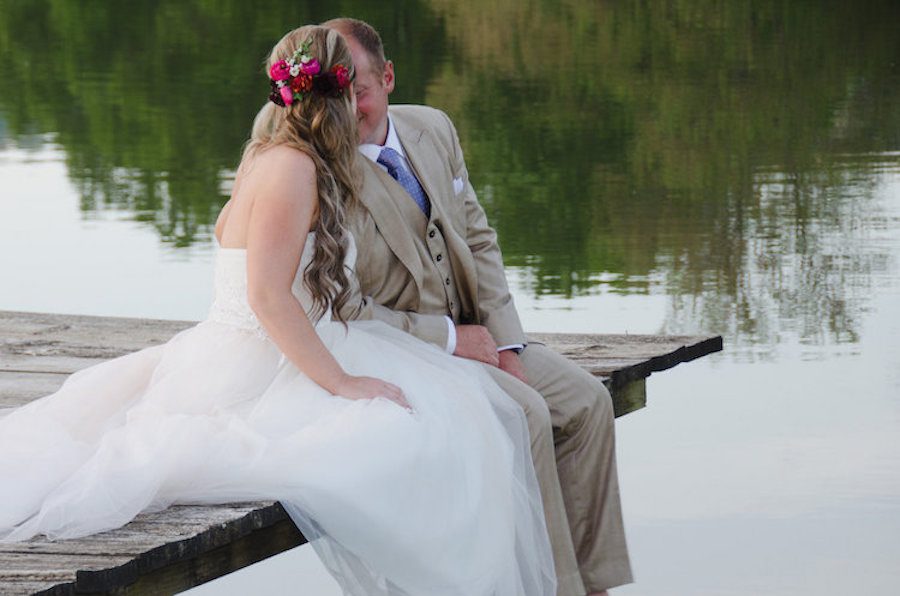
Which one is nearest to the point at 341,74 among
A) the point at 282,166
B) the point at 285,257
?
the point at 282,166

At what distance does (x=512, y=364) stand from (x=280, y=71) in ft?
2.88

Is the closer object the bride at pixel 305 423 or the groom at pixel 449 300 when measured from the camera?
the bride at pixel 305 423

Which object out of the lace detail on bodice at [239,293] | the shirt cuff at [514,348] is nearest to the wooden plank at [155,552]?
the lace detail on bodice at [239,293]

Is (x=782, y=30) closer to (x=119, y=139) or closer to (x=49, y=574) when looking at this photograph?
(x=119, y=139)

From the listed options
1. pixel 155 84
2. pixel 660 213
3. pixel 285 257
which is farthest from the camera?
pixel 155 84

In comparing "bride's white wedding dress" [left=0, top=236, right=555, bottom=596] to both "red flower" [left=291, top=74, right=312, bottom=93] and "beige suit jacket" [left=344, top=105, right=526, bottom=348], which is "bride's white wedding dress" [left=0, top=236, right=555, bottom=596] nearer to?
"beige suit jacket" [left=344, top=105, right=526, bottom=348]

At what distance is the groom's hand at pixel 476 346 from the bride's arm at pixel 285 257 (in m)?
0.42

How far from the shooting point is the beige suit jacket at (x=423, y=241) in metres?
4.11

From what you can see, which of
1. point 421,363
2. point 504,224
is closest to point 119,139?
point 504,224

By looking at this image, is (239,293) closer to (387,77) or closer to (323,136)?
(323,136)

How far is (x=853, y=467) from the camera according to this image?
20.7ft

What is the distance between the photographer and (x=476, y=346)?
4.20 meters

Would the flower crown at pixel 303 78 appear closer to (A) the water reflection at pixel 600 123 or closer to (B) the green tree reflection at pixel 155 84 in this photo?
(A) the water reflection at pixel 600 123

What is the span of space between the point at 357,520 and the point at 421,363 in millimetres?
517
